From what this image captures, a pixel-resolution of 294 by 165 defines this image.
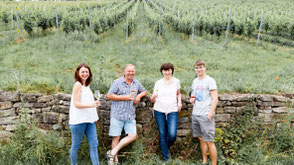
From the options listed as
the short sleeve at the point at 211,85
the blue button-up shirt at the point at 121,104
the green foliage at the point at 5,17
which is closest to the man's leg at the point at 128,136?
the blue button-up shirt at the point at 121,104

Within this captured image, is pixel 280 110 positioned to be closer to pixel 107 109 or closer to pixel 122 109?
pixel 122 109

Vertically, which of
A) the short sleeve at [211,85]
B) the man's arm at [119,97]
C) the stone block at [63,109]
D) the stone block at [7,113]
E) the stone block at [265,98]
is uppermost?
the short sleeve at [211,85]

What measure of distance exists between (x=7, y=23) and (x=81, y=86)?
55.2ft

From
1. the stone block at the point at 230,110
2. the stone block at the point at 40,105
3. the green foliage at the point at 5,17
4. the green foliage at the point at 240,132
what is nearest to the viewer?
the green foliage at the point at 240,132

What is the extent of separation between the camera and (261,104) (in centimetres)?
431

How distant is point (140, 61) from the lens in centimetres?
809

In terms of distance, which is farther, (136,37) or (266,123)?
(136,37)

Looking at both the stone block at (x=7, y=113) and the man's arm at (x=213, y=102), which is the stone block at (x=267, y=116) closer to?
the man's arm at (x=213, y=102)

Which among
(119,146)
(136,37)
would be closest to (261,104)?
(119,146)

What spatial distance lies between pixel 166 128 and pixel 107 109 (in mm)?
1234

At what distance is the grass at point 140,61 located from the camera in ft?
16.1

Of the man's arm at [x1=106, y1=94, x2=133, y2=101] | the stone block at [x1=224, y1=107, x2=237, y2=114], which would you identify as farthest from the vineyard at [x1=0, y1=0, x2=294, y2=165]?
the man's arm at [x1=106, y1=94, x2=133, y2=101]

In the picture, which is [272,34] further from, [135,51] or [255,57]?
[135,51]

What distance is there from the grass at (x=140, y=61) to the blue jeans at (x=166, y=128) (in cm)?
120
